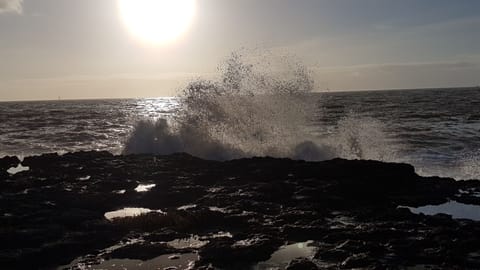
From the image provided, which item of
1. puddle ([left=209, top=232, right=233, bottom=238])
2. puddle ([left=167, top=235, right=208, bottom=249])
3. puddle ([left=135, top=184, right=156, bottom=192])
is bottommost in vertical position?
puddle ([left=135, top=184, right=156, bottom=192])

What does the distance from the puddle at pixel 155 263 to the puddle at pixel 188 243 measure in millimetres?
610

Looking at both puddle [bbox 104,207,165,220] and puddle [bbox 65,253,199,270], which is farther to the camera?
puddle [bbox 104,207,165,220]

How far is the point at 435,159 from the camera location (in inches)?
1018

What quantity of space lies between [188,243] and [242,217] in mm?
2261

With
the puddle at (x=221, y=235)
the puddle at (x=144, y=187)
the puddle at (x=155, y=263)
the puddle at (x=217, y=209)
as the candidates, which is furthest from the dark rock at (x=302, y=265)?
the puddle at (x=144, y=187)

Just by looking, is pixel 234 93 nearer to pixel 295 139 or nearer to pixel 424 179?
pixel 295 139

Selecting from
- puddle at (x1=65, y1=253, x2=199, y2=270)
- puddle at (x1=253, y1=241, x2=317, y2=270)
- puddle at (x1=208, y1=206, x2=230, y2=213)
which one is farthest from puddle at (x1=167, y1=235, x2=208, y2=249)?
puddle at (x1=208, y1=206, x2=230, y2=213)

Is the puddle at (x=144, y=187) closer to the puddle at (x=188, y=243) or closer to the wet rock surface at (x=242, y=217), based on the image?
the wet rock surface at (x=242, y=217)

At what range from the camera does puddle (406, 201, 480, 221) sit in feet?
43.6

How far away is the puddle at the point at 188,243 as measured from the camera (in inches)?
423

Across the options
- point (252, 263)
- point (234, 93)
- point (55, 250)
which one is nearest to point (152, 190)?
point (55, 250)

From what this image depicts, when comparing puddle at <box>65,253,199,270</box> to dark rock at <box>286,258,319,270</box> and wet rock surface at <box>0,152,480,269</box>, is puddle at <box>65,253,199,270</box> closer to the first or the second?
wet rock surface at <box>0,152,480,269</box>

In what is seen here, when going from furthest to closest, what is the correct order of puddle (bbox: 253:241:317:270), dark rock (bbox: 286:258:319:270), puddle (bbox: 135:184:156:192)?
1. puddle (bbox: 135:184:156:192)
2. puddle (bbox: 253:241:317:270)
3. dark rock (bbox: 286:258:319:270)

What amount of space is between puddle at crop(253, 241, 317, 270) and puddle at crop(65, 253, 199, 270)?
133 centimetres
